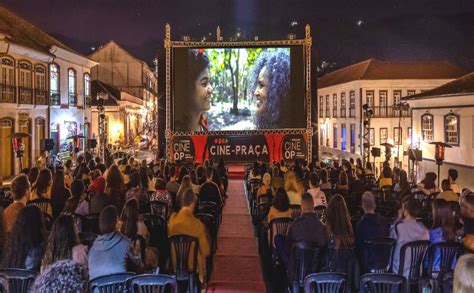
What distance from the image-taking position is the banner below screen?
2122 centimetres

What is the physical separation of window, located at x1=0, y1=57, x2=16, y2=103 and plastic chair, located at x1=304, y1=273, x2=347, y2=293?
19.2 meters

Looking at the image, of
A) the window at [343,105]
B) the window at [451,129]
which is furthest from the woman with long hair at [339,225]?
the window at [343,105]

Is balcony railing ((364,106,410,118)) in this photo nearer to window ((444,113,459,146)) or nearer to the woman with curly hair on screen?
window ((444,113,459,146))

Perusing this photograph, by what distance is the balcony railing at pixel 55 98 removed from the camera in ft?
82.6

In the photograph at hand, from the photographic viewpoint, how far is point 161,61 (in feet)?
69.4

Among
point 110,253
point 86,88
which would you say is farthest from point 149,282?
point 86,88

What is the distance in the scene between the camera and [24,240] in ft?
15.8

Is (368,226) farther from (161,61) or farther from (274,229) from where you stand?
(161,61)

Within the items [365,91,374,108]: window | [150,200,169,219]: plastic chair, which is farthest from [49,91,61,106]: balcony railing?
[150,200,169,219]: plastic chair

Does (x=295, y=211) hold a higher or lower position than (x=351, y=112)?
lower

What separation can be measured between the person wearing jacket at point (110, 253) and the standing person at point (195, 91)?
1644cm

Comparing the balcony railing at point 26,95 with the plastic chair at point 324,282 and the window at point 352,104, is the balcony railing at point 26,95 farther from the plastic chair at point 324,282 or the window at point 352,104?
the plastic chair at point 324,282

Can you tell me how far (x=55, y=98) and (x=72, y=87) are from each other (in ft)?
9.56

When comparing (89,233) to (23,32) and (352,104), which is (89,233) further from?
(352,104)
